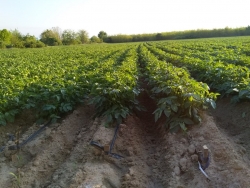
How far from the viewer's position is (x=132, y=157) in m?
4.24

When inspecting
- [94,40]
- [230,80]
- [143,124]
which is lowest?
[94,40]

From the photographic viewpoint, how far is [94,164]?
12.8 ft

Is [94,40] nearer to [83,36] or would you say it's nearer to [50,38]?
[83,36]

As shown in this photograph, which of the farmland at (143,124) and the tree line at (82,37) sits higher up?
the farmland at (143,124)

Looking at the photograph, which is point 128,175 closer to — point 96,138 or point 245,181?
point 96,138

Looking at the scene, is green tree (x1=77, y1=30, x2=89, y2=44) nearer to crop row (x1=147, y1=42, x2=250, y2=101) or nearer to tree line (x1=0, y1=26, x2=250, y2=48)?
tree line (x1=0, y1=26, x2=250, y2=48)

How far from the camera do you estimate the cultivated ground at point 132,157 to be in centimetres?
348

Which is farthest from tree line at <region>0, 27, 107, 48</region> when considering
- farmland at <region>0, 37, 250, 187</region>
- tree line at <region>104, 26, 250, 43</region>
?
farmland at <region>0, 37, 250, 187</region>

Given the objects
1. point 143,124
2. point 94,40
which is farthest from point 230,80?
point 94,40

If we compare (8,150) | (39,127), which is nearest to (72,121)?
(39,127)

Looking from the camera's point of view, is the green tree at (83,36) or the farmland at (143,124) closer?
the farmland at (143,124)

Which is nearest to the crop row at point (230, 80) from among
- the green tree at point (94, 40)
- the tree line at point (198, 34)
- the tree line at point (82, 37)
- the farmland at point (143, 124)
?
the farmland at point (143, 124)

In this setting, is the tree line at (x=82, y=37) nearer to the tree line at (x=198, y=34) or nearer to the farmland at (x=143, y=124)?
the tree line at (x=198, y=34)

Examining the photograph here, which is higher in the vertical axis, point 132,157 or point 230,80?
point 230,80
